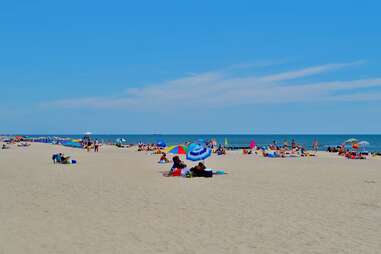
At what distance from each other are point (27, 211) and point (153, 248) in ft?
14.7

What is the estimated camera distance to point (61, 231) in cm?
814

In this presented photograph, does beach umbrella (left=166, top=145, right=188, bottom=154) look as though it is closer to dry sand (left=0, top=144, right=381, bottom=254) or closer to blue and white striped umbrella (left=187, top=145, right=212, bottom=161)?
blue and white striped umbrella (left=187, top=145, right=212, bottom=161)

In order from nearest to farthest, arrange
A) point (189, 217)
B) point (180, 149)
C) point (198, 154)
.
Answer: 1. point (189, 217)
2. point (198, 154)
3. point (180, 149)

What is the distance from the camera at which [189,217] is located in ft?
31.2

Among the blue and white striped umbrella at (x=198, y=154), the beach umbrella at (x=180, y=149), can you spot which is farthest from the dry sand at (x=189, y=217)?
the beach umbrella at (x=180, y=149)

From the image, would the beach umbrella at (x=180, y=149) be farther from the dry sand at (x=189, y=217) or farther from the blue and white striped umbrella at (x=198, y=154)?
the dry sand at (x=189, y=217)

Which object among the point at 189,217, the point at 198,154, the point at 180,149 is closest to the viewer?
the point at 189,217

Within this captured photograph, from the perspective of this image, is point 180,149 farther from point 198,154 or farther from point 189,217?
point 189,217

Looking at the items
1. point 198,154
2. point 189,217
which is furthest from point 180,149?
point 189,217

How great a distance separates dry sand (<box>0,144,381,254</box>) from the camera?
23.6 feet

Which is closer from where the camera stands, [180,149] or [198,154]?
[198,154]

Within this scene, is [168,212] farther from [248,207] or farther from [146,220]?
[248,207]

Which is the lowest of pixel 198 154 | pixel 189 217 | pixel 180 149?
pixel 189 217

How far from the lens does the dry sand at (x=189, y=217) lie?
720 centimetres
